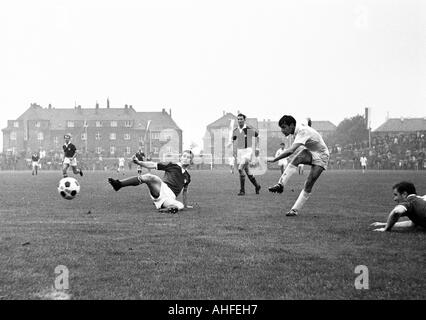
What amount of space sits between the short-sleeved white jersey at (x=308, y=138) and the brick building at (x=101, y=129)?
91.0 metres

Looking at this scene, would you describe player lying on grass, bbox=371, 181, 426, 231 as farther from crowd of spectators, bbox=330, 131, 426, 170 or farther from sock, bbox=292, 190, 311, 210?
crowd of spectators, bbox=330, 131, 426, 170

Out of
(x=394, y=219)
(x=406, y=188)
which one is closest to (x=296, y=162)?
(x=406, y=188)

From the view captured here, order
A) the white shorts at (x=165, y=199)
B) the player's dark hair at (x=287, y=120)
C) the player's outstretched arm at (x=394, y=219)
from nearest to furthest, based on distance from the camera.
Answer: the player's outstretched arm at (x=394, y=219)
the player's dark hair at (x=287, y=120)
the white shorts at (x=165, y=199)

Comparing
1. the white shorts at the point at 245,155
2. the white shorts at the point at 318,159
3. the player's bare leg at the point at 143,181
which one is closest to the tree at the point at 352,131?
the white shorts at the point at 245,155

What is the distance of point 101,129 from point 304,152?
312ft

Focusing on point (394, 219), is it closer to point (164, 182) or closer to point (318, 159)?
point (318, 159)

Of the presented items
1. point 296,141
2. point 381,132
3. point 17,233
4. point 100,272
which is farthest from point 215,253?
point 381,132

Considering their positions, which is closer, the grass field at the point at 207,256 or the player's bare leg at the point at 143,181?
the grass field at the point at 207,256

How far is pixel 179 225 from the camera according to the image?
7848mm

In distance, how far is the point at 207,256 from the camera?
5414 mm

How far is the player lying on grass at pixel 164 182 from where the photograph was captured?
31.2ft

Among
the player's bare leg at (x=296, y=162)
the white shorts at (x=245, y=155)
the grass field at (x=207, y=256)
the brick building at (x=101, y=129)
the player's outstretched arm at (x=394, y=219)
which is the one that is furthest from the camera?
the brick building at (x=101, y=129)

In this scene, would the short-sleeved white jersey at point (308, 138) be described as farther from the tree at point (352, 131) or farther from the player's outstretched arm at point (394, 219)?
the tree at point (352, 131)

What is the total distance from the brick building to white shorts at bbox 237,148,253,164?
84.3 meters
